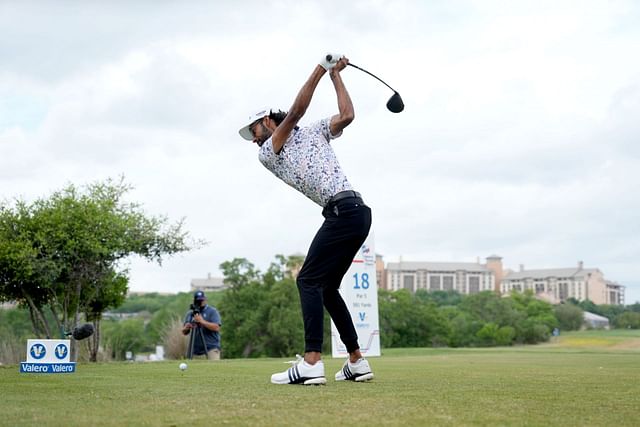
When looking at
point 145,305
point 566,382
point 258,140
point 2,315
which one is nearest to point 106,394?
point 258,140

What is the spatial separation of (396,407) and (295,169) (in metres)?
2.41

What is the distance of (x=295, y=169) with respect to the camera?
20.3 ft

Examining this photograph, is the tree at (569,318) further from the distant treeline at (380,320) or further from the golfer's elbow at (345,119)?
the golfer's elbow at (345,119)

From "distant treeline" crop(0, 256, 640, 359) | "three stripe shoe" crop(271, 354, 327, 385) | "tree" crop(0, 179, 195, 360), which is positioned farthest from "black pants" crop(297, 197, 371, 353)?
"distant treeline" crop(0, 256, 640, 359)

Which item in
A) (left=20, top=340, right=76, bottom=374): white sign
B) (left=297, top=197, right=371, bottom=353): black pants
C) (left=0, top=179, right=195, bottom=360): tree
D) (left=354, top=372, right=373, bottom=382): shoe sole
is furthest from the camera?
(left=0, top=179, right=195, bottom=360): tree

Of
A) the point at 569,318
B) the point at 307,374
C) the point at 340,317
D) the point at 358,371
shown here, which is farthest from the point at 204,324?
the point at 569,318

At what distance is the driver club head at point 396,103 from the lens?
7.07 meters

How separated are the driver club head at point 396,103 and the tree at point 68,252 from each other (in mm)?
12762

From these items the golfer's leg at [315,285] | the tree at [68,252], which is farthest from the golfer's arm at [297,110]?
the tree at [68,252]

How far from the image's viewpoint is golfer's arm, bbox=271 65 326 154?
596cm

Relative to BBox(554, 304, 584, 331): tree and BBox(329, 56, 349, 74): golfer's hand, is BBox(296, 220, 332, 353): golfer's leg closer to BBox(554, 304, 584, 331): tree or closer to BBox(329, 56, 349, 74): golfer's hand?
BBox(329, 56, 349, 74): golfer's hand

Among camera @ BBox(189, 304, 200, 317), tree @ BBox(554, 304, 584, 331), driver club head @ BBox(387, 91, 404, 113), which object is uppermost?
driver club head @ BBox(387, 91, 404, 113)

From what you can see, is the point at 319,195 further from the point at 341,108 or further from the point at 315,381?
the point at 315,381

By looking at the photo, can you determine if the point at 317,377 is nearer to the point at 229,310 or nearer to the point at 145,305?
the point at 229,310
